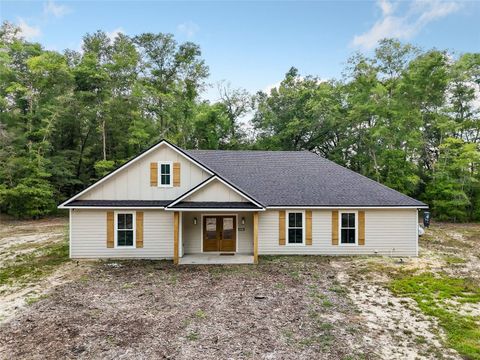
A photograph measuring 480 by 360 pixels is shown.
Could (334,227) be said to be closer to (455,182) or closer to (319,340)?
(319,340)

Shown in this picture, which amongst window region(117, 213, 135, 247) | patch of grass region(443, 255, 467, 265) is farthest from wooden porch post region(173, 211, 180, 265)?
patch of grass region(443, 255, 467, 265)

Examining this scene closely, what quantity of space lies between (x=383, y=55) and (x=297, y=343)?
3117cm

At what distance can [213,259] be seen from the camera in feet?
40.0

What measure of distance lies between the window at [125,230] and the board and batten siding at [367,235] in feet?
19.0

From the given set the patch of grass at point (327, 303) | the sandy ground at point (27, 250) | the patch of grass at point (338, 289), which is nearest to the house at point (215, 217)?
the sandy ground at point (27, 250)

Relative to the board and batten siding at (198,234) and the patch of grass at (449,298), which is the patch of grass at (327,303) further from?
the board and batten siding at (198,234)

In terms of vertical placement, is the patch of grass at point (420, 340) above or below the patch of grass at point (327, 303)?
below

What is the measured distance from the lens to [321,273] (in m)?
10.5

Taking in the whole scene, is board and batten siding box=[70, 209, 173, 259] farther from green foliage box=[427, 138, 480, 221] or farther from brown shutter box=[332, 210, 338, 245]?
green foliage box=[427, 138, 480, 221]

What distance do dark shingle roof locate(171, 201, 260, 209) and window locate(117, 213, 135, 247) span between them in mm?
2452

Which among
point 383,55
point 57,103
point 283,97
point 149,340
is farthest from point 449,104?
point 57,103

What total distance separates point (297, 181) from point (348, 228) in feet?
11.0

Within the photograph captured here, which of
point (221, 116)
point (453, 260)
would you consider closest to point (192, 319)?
point (453, 260)

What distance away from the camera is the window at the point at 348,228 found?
42.4 ft
